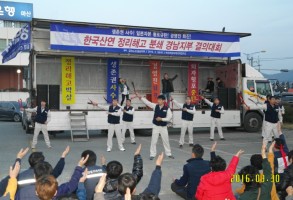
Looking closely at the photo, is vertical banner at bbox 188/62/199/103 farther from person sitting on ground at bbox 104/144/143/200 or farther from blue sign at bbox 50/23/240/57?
person sitting on ground at bbox 104/144/143/200

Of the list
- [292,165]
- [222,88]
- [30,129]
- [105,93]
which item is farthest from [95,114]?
[292,165]

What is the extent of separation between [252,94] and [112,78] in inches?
261

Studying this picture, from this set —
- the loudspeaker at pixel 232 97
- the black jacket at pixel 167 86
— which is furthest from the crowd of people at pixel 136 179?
the loudspeaker at pixel 232 97

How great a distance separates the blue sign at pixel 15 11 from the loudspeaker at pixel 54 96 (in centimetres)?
3474

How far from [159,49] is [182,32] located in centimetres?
132

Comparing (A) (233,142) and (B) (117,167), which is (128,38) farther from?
(B) (117,167)

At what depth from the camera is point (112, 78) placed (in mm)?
17938

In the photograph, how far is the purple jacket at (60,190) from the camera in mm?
4121

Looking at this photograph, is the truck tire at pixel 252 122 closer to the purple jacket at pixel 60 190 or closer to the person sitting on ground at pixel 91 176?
the person sitting on ground at pixel 91 176

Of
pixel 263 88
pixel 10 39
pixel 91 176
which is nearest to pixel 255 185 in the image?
pixel 91 176

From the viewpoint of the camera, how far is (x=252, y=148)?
1321 cm

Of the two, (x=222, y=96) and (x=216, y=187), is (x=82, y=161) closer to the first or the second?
(x=216, y=187)

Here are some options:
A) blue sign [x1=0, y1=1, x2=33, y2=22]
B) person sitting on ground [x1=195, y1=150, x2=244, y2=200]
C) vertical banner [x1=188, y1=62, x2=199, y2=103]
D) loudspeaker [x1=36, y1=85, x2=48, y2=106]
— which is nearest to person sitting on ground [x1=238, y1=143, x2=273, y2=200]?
person sitting on ground [x1=195, y1=150, x2=244, y2=200]

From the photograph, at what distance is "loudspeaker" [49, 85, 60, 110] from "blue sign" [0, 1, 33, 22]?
34.7 metres
